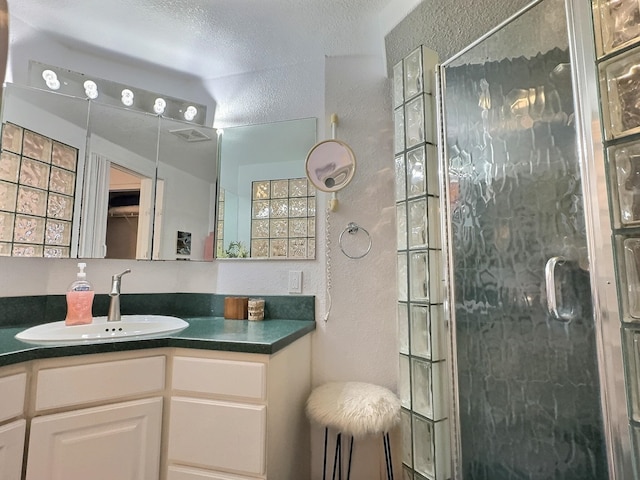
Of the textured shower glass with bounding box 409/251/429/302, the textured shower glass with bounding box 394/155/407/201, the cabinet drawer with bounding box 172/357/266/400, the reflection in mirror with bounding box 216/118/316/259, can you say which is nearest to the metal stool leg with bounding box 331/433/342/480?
the cabinet drawer with bounding box 172/357/266/400

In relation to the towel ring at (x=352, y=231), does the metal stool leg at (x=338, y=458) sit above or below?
below

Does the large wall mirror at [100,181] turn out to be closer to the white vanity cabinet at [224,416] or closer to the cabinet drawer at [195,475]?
the white vanity cabinet at [224,416]

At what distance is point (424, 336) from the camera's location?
52.2 inches

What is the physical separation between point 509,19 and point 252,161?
1283 millimetres

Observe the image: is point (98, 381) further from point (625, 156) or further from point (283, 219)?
point (625, 156)

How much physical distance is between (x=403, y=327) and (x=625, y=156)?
91 centimetres

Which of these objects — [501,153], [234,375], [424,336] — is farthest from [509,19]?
[234,375]

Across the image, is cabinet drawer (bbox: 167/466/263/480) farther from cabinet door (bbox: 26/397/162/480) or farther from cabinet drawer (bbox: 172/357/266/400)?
cabinet drawer (bbox: 172/357/266/400)

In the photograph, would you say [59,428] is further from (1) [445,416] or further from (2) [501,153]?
(2) [501,153]

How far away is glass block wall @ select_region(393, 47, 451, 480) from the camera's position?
128 cm

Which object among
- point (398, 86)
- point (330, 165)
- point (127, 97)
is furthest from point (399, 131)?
point (127, 97)

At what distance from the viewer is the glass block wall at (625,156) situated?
767 mm

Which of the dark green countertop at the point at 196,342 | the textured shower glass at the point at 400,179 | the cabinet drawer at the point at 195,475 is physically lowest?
the cabinet drawer at the point at 195,475

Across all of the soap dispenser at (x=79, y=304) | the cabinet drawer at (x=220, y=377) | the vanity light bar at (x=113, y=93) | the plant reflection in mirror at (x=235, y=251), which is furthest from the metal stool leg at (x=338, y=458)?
the vanity light bar at (x=113, y=93)
